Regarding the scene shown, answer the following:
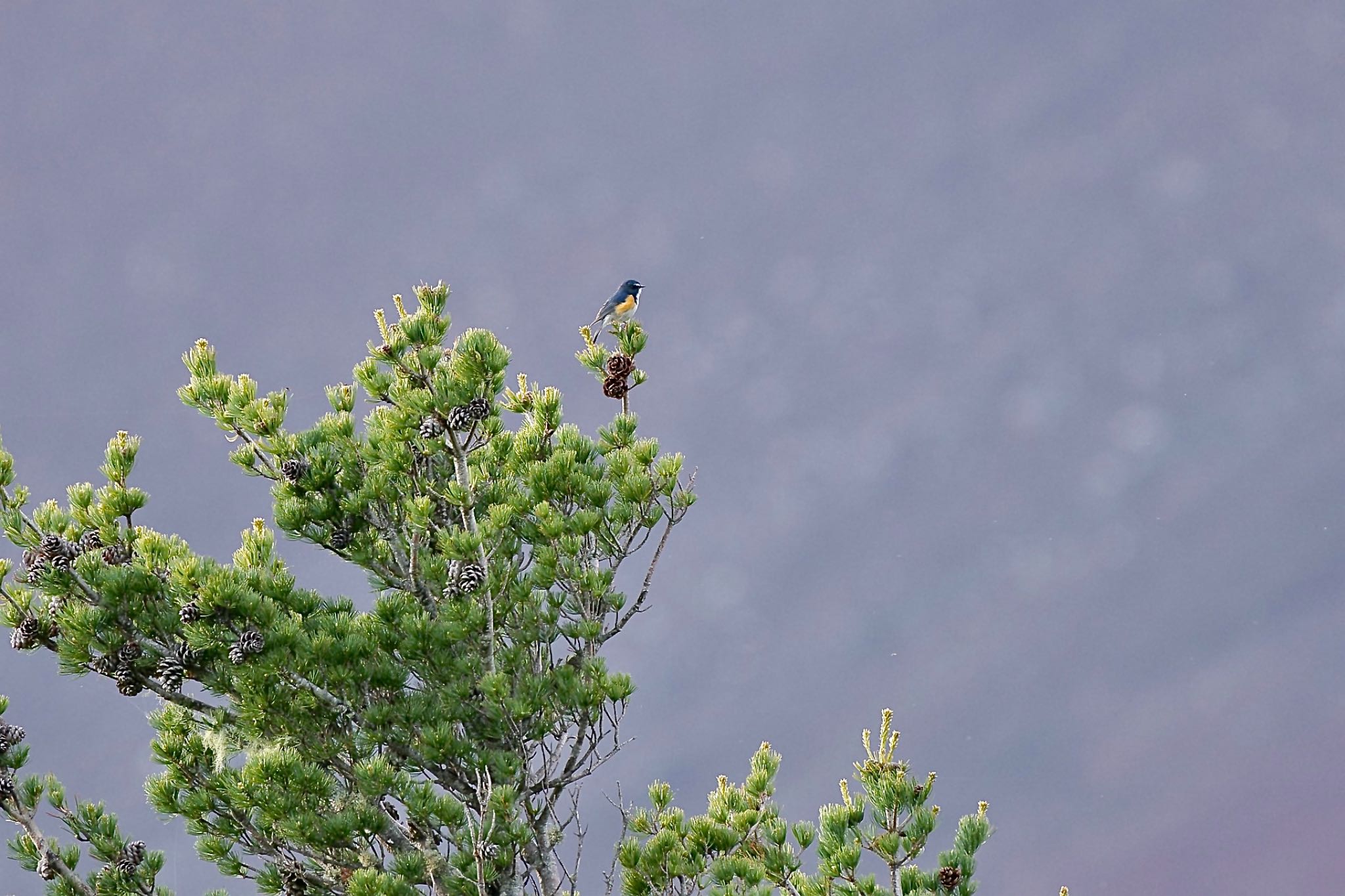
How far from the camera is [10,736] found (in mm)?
5734

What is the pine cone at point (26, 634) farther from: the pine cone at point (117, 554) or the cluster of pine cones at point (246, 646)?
the cluster of pine cones at point (246, 646)

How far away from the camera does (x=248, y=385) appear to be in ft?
20.1

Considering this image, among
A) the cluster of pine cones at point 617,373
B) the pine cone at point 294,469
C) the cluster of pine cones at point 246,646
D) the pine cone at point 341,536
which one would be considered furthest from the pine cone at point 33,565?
the cluster of pine cones at point 617,373

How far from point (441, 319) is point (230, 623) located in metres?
1.88

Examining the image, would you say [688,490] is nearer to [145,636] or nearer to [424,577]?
[424,577]

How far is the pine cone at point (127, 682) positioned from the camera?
5.54 m

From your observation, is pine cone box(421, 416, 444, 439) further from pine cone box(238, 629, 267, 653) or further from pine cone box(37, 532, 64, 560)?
pine cone box(37, 532, 64, 560)

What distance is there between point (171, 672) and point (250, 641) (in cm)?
48

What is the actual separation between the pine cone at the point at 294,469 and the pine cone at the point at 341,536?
1.11 feet

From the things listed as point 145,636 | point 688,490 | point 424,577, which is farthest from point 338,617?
point 688,490

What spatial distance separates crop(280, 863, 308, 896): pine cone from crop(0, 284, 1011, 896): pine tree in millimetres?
13

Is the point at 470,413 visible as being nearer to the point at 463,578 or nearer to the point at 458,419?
the point at 458,419

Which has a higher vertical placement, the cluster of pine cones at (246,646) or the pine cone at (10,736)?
the cluster of pine cones at (246,646)

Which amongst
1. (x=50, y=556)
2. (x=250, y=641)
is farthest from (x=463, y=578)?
(x=50, y=556)
